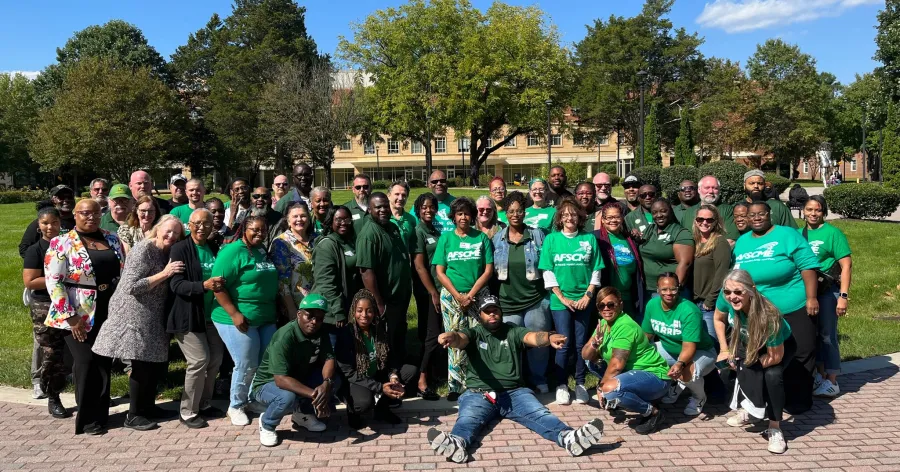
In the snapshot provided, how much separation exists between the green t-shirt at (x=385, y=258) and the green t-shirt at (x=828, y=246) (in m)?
3.72

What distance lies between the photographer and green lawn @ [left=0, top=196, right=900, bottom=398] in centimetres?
666

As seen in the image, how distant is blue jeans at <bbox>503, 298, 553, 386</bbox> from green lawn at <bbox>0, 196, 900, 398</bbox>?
193cm

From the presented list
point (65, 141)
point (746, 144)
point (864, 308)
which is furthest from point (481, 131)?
point (864, 308)

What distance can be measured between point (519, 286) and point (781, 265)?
2174 millimetres

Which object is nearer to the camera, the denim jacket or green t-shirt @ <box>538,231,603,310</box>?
green t-shirt @ <box>538,231,603,310</box>

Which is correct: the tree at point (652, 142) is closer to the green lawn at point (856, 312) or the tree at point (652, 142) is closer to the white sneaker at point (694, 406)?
the green lawn at point (856, 312)

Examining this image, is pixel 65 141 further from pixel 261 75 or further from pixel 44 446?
pixel 44 446

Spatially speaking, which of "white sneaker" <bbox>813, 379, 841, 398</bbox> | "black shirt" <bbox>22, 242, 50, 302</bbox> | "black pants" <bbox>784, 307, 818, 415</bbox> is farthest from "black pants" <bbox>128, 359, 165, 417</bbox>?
"white sneaker" <bbox>813, 379, 841, 398</bbox>

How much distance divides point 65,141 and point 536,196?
38.2m

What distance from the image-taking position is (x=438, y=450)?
4.47m

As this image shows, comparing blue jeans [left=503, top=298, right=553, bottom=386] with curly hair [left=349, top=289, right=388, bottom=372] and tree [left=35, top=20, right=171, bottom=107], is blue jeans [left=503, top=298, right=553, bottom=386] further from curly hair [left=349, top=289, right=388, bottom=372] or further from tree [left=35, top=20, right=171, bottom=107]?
tree [left=35, top=20, right=171, bottom=107]

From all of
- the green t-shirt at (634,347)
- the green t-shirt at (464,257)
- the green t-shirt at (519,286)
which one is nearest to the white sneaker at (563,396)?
the green t-shirt at (634,347)

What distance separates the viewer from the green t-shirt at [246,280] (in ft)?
16.2

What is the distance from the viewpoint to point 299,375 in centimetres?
483
